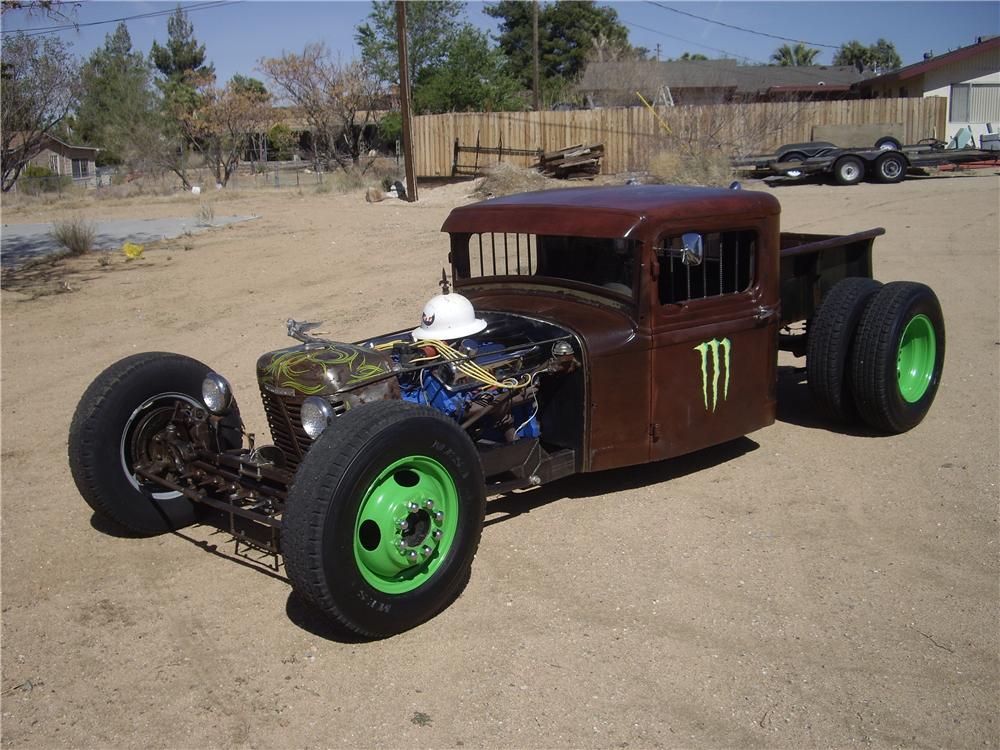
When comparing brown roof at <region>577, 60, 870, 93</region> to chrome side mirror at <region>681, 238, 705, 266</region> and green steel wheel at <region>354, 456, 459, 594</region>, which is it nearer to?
chrome side mirror at <region>681, 238, 705, 266</region>

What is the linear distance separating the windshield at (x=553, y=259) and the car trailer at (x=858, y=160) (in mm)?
17798

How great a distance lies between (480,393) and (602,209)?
4.23 ft

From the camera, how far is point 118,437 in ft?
15.9

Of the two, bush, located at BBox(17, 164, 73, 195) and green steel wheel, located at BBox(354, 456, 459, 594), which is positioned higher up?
bush, located at BBox(17, 164, 73, 195)

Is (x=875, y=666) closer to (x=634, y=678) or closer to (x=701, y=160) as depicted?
(x=634, y=678)

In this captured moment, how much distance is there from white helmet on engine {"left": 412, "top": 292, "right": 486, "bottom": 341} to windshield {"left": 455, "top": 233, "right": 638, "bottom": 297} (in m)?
0.69

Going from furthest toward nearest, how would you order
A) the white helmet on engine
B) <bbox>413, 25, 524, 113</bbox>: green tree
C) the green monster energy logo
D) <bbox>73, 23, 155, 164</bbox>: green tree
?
<bbox>73, 23, 155, 164</bbox>: green tree, <bbox>413, 25, 524, 113</bbox>: green tree, the green monster energy logo, the white helmet on engine

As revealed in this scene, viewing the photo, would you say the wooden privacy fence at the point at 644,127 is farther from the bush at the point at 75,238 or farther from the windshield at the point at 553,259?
the windshield at the point at 553,259

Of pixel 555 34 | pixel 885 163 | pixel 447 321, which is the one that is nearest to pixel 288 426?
pixel 447 321

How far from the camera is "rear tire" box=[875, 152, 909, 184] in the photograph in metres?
21.2

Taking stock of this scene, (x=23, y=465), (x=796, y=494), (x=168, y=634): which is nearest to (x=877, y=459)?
(x=796, y=494)

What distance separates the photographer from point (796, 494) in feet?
18.0

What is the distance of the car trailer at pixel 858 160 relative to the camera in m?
21.4

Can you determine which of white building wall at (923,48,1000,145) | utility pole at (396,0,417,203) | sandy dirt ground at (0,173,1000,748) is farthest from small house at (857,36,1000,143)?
sandy dirt ground at (0,173,1000,748)
